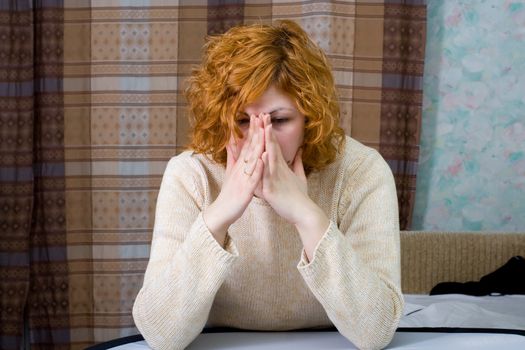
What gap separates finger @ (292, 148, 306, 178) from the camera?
142 centimetres

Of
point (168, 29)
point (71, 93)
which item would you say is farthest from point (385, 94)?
point (71, 93)

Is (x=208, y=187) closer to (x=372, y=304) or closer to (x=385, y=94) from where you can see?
(x=372, y=304)

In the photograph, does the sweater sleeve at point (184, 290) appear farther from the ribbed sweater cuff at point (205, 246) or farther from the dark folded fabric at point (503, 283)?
the dark folded fabric at point (503, 283)

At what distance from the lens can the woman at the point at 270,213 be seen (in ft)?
4.14

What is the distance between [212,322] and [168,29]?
67.6 inches

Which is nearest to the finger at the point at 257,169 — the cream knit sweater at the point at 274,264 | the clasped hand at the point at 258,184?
the clasped hand at the point at 258,184

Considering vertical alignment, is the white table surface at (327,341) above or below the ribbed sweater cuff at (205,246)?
below

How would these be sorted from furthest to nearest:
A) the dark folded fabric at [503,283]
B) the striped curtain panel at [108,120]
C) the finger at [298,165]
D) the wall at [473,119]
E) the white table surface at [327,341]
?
the wall at [473,119]
the striped curtain panel at [108,120]
the dark folded fabric at [503,283]
the finger at [298,165]
the white table surface at [327,341]

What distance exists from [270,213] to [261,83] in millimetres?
266

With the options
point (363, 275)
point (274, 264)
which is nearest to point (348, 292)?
point (363, 275)

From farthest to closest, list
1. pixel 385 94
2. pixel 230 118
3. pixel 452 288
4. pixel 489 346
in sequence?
pixel 385 94
pixel 452 288
pixel 230 118
pixel 489 346

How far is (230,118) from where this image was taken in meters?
1.35

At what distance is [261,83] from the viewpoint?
4.38 ft

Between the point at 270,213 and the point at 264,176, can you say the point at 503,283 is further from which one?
the point at 264,176
